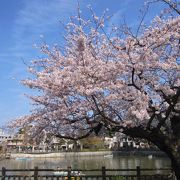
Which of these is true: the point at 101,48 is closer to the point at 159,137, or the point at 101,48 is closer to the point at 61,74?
the point at 61,74

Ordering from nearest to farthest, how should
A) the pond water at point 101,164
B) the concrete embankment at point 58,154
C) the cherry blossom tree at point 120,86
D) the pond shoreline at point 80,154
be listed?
the cherry blossom tree at point 120,86
the pond water at point 101,164
the pond shoreline at point 80,154
the concrete embankment at point 58,154

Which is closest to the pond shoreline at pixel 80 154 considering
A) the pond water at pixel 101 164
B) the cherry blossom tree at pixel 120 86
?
the pond water at pixel 101 164

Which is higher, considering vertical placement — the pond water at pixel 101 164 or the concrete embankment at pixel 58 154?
the concrete embankment at pixel 58 154

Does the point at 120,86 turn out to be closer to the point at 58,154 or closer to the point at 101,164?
the point at 101,164

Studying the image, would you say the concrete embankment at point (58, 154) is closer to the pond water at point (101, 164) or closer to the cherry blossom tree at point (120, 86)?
the pond water at point (101, 164)

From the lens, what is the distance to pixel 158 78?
11.1 m

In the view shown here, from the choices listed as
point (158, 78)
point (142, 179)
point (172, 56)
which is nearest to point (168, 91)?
point (158, 78)

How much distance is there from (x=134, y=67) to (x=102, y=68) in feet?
3.23

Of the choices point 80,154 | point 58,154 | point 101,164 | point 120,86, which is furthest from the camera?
point 58,154

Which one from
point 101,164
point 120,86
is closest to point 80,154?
point 101,164

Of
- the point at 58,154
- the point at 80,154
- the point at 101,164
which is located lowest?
the point at 101,164

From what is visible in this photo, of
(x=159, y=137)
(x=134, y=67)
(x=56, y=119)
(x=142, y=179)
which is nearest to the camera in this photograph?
(x=134, y=67)

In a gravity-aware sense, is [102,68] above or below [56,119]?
above

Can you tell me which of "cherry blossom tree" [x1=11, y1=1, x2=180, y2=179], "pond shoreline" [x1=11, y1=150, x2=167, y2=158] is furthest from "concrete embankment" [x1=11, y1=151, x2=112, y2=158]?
"cherry blossom tree" [x1=11, y1=1, x2=180, y2=179]
